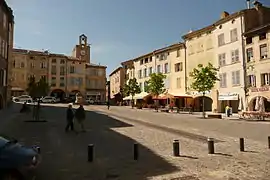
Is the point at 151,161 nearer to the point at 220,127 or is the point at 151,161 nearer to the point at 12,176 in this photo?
the point at 12,176

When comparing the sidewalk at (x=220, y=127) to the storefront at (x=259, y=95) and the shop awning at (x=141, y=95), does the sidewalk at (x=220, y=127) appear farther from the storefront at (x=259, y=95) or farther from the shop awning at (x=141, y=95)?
the shop awning at (x=141, y=95)

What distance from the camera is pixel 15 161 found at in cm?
538

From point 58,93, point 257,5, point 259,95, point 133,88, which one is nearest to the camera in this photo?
point 259,95

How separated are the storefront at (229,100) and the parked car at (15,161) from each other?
31406 millimetres

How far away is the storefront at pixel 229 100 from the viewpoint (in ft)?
113

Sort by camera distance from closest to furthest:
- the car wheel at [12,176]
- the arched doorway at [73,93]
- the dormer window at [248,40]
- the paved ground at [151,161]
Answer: the car wheel at [12,176]
the paved ground at [151,161]
the dormer window at [248,40]
the arched doorway at [73,93]

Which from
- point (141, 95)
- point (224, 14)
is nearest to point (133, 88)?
point (141, 95)

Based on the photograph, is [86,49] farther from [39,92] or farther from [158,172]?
[158,172]

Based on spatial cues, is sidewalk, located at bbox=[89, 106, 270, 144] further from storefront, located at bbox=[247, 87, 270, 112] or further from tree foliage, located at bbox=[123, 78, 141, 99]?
tree foliage, located at bbox=[123, 78, 141, 99]

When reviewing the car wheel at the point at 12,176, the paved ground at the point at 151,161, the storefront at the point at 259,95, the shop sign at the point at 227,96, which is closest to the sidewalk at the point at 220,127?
the paved ground at the point at 151,161

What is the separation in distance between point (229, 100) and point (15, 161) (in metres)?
33.6

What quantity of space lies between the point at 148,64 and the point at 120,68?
A: 715 inches

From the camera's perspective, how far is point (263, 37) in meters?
30.9

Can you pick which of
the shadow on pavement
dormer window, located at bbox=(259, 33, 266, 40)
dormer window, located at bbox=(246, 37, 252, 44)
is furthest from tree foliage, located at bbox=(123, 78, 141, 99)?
the shadow on pavement
